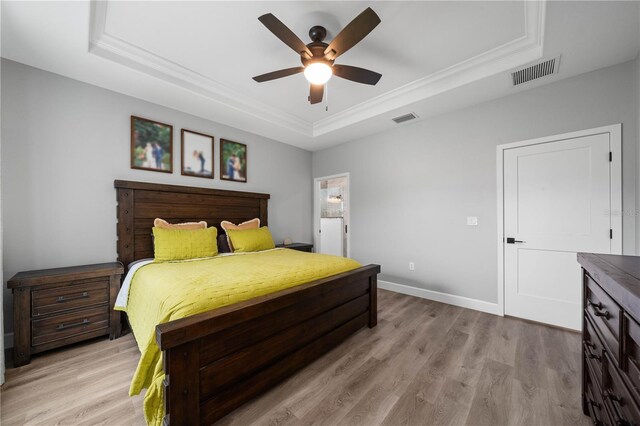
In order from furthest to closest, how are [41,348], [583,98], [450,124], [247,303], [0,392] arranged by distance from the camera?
[450,124] → [583,98] → [41,348] → [0,392] → [247,303]

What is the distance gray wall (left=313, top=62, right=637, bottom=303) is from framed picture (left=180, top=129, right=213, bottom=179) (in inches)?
91.8

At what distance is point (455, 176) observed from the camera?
11.0 feet

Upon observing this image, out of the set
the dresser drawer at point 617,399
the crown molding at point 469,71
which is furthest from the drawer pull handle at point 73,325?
the crown molding at point 469,71

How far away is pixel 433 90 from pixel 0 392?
15.0ft

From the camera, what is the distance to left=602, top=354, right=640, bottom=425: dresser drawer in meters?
0.79

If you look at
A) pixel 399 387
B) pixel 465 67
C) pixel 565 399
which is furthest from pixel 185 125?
pixel 565 399

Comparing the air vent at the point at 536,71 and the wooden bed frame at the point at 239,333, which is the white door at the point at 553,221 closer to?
the air vent at the point at 536,71

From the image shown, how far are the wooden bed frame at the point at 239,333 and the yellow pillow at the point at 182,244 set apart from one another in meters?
0.40

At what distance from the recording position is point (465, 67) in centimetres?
264

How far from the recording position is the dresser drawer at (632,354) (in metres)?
0.75

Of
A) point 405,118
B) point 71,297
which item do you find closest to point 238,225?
A: point 71,297

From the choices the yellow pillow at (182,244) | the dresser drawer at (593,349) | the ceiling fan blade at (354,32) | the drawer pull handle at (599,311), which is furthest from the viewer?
the yellow pillow at (182,244)

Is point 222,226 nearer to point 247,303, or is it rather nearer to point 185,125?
point 185,125

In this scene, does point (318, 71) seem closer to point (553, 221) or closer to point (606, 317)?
point (606, 317)
